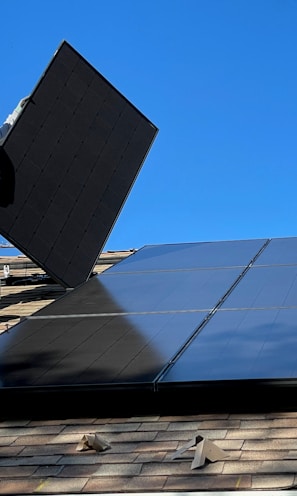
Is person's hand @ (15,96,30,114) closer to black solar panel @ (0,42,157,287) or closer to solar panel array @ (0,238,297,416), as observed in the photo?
black solar panel @ (0,42,157,287)

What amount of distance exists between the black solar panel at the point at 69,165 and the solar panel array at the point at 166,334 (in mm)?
786

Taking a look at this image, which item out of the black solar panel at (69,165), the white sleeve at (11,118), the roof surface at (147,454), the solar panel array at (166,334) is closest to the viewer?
the roof surface at (147,454)

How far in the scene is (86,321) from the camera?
745 cm

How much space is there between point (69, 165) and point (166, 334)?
4.54m

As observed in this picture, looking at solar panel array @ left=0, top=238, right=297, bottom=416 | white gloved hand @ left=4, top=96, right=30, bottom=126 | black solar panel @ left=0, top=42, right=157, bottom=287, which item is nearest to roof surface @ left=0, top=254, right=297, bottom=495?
solar panel array @ left=0, top=238, right=297, bottom=416

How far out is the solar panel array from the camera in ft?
17.8

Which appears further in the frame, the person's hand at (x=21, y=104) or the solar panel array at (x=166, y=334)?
the person's hand at (x=21, y=104)

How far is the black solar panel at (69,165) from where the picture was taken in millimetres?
9953

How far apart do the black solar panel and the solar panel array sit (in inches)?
31.0

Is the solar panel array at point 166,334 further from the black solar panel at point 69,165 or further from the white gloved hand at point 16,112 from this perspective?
the white gloved hand at point 16,112

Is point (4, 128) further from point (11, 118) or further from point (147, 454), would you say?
point (147, 454)

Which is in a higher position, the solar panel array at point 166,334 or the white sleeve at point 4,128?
the white sleeve at point 4,128

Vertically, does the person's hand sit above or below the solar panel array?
above

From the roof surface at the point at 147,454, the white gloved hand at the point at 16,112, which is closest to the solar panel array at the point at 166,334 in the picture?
the roof surface at the point at 147,454
